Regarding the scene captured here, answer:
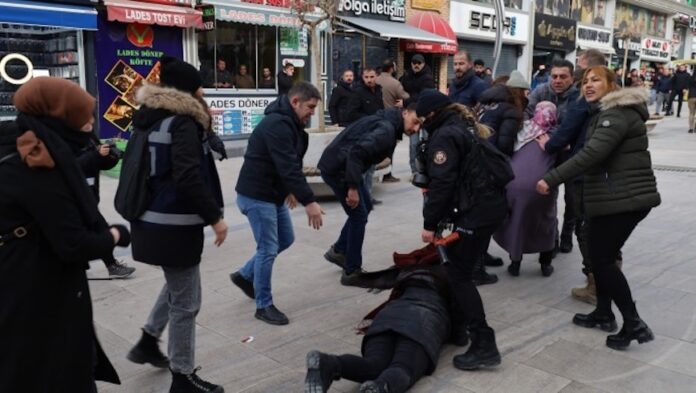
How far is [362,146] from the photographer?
4.62 metres

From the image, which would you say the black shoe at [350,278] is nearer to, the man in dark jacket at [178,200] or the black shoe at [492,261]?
the black shoe at [492,261]

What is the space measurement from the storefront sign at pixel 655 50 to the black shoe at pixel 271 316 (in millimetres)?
36647

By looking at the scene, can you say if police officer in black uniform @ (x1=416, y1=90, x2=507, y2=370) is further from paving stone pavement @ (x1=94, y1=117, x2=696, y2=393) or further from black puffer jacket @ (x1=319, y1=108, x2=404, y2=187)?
black puffer jacket @ (x1=319, y1=108, x2=404, y2=187)

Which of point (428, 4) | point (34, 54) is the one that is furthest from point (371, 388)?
point (428, 4)

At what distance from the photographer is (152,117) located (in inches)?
119

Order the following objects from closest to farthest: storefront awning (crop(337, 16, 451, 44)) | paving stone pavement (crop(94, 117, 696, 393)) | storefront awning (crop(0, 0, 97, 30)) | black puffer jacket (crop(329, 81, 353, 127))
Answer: paving stone pavement (crop(94, 117, 696, 393)) → black puffer jacket (crop(329, 81, 353, 127)) → storefront awning (crop(0, 0, 97, 30)) → storefront awning (crop(337, 16, 451, 44))

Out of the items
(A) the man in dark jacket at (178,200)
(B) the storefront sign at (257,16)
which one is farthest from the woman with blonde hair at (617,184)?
(B) the storefront sign at (257,16)

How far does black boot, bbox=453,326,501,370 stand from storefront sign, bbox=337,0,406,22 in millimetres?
13665

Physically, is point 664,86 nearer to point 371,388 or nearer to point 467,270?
point 467,270

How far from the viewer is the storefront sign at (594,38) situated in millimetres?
29516

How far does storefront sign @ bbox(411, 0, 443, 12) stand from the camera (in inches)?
746

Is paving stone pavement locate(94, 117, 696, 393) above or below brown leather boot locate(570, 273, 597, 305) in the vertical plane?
below

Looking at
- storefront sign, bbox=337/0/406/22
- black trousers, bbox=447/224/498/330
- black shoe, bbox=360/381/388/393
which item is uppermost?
storefront sign, bbox=337/0/406/22

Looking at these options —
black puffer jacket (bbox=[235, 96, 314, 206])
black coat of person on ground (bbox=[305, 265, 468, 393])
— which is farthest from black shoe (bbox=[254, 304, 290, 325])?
black puffer jacket (bbox=[235, 96, 314, 206])
